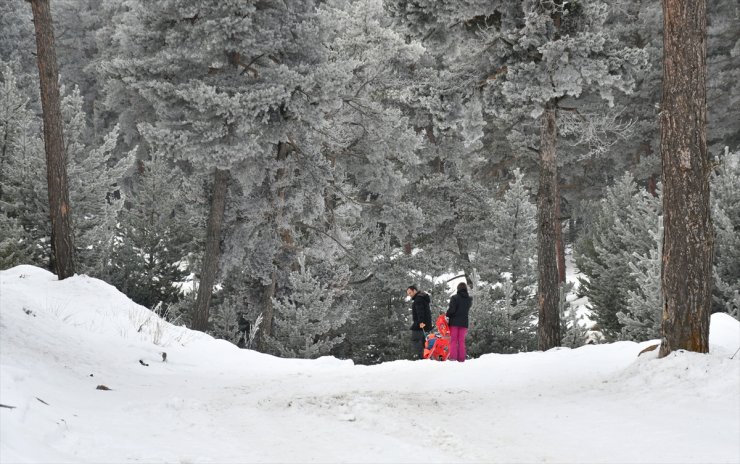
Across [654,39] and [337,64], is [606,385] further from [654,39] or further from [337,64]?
[654,39]

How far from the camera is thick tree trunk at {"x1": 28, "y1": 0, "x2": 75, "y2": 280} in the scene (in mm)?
10898

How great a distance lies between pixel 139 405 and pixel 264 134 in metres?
8.91

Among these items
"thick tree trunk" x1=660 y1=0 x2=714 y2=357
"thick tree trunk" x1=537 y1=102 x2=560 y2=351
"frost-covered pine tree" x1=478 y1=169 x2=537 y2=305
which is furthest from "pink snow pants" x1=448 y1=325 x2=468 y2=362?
"frost-covered pine tree" x1=478 y1=169 x2=537 y2=305

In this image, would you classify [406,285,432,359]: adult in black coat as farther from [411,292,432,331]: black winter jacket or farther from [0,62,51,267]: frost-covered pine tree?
[0,62,51,267]: frost-covered pine tree

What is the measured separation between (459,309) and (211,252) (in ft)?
21.8

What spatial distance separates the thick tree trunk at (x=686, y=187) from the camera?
6668 millimetres

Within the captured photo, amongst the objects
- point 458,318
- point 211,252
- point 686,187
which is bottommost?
point 458,318

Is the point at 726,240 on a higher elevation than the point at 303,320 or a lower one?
higher

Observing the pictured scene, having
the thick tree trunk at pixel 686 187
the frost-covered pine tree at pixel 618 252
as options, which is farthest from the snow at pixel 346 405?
the frost-covered pine tree at pixel 618 252

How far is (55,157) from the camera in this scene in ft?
36.4

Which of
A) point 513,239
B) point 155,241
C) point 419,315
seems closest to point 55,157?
point 155,241

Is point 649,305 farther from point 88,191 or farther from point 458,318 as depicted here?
point 88,191

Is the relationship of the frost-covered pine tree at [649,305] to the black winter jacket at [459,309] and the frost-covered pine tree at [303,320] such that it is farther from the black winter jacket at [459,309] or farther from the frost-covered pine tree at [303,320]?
the frost-covered pine tree at [303,320]

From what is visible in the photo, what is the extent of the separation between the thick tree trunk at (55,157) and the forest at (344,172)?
0.52 feet
